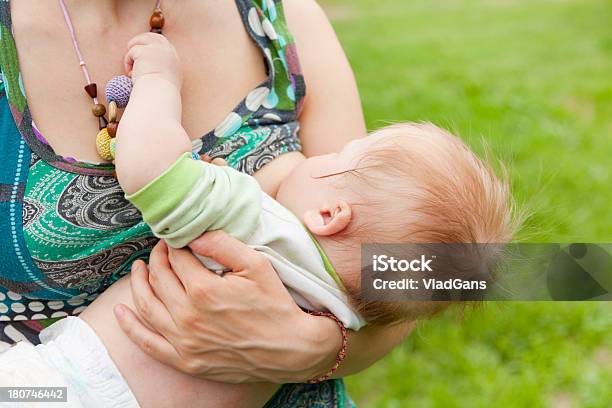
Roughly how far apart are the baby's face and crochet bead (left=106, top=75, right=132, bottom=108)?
0.38m

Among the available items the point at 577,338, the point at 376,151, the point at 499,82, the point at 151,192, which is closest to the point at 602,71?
the point at 499,82

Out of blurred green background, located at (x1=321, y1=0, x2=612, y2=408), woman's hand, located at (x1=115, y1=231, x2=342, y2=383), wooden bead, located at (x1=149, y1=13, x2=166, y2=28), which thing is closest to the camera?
woman's hand, located at (x1=115, y1=231, x2=342, y2=383)

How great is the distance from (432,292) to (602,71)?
547 cm

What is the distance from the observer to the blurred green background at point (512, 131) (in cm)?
321

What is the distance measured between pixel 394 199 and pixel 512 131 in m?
4.04

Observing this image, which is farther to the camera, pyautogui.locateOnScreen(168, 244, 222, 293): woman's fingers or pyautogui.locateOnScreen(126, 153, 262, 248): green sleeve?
pyautogui.locateOnScreen(168, 244, 222, 293): woman's fingers

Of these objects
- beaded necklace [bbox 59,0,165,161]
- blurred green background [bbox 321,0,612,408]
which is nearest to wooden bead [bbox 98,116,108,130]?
beaded necklace [bbox 59,0,165,161]

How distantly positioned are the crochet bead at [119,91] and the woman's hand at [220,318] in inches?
11.8

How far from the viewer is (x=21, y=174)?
147 centimetres

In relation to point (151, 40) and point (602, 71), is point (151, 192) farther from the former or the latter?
point (602, 71)

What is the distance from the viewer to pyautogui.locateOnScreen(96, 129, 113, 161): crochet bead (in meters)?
1.51

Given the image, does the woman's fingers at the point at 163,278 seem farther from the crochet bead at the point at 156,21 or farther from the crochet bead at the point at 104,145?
the crochet bead at the point at 156,21

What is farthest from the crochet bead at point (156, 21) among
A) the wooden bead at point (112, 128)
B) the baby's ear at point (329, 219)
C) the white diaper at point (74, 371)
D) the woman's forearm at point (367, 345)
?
the woman's forearm at point (367, 345)

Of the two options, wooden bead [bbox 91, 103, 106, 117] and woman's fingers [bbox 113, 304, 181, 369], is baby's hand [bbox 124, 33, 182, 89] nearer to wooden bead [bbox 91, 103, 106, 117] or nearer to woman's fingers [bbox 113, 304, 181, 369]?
wooden bead [bbox 91, 103, 106, 117]
